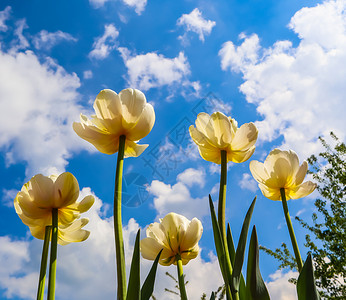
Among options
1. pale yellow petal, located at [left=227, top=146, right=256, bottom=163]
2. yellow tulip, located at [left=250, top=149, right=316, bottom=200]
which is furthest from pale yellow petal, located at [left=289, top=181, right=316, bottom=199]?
pale yellow petal, located at [left=227, top=146, right=256, bottom=163]

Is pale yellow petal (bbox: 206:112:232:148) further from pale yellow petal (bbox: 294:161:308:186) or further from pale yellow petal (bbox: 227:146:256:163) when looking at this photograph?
pale yellow petal (bbox: 294:161:308:186)

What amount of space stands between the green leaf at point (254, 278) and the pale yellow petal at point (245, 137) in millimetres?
346

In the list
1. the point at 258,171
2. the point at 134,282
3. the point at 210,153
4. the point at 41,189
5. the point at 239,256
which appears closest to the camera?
the point at 134,282

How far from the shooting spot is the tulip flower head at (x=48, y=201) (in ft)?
3.43

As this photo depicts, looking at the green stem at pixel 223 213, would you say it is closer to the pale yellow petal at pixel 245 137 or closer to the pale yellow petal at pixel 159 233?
the pale yellow petal at pixel 245 137

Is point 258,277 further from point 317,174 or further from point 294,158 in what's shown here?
point 317,174

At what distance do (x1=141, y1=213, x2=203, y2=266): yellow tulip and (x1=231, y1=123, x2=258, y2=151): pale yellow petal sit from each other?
321 mm

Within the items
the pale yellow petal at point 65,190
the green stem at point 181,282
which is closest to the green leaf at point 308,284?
the green stem at point 181,282

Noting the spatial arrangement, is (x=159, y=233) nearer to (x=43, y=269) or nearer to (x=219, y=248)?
(x=219, y=248)

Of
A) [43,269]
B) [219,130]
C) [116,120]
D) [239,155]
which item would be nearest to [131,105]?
[116,120]

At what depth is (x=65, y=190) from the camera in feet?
3.46

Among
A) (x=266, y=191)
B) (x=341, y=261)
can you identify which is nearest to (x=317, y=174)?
(x=341, y=261)

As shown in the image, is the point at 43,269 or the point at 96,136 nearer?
the point at 43,269

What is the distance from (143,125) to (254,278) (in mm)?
564
